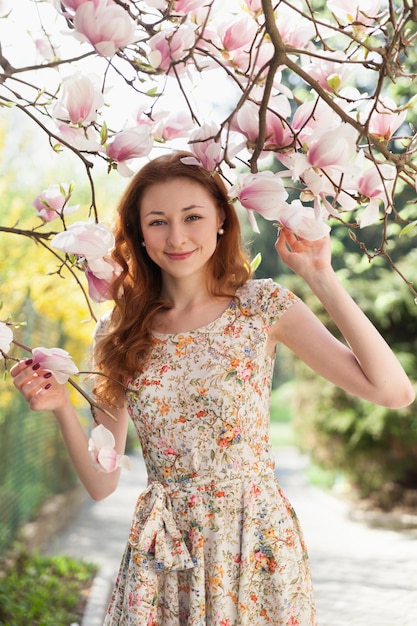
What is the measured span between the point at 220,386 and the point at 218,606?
0.50 metres

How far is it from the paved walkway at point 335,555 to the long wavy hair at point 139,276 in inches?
87.9

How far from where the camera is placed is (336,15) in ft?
5.36

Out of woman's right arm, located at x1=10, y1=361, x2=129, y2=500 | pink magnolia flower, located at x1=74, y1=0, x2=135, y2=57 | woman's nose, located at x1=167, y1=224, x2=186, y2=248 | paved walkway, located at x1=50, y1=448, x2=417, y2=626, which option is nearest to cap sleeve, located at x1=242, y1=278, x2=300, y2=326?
woman's nose, located at x1=167, y1=224, x2=186, y2=248

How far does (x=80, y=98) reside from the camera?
1493 millimetres

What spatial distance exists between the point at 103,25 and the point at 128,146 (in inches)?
8.7

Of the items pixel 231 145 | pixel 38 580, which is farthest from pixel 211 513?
pixel 38 580

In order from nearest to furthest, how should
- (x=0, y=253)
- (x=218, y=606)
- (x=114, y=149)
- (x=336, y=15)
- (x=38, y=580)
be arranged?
1. (x=114, y=149)
2. (x=336, y=15)
3. (x=218, y=606)
4. (x=38, y=580)
5. (x=0, y=253)

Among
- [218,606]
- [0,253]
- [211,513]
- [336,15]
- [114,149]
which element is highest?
[0,253]

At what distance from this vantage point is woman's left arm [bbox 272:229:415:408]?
201cm

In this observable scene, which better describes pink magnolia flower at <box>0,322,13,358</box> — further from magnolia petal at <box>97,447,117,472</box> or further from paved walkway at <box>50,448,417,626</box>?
paved walkway at <box>50,448,417,626</box>

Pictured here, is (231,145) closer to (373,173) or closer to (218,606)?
(373,173)

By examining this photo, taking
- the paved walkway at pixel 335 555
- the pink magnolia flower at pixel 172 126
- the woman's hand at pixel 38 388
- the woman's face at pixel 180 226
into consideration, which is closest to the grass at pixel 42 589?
the paved walkway at pixel 335 555

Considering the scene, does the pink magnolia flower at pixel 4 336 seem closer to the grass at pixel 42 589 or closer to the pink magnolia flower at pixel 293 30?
the pink magnolia flower at pixel 293 30

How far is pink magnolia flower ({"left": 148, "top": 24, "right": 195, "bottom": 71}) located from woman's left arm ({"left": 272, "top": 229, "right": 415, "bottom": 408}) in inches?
20.8
